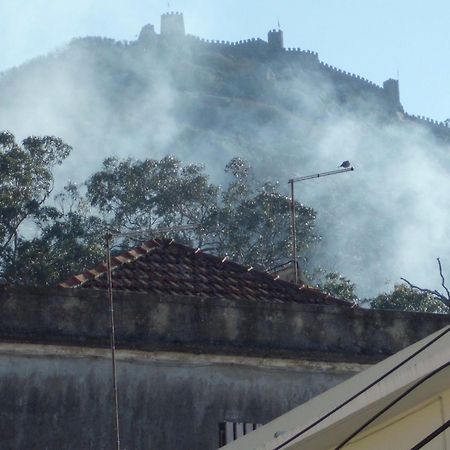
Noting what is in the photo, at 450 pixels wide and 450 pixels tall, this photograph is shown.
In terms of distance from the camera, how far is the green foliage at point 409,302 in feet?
93.9

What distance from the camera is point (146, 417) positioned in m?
12.2

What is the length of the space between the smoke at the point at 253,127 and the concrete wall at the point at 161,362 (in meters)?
57.2

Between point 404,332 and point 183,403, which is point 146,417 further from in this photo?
point 404,332

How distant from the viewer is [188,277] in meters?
14.4

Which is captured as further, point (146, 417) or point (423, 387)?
point (146, 417)

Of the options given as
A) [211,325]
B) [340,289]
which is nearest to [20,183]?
[340,289]

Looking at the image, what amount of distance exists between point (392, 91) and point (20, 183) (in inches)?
2961

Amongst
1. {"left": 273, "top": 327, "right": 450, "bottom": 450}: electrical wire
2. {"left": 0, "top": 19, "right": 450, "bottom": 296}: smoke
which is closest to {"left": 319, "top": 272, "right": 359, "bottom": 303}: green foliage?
{"left": 273, "top": 327, "right": 450, "bottom": 450}: electrical wire

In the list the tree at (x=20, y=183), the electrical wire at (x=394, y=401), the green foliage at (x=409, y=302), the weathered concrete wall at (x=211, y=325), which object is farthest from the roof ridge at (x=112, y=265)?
the tree at (x=20, y=183)

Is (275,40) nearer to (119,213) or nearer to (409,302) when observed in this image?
(119,213)

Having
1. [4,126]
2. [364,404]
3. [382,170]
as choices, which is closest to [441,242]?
[382,170]

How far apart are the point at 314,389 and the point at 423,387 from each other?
20.7ft

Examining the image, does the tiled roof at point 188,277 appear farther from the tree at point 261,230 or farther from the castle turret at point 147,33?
the castle turret at point 147,33

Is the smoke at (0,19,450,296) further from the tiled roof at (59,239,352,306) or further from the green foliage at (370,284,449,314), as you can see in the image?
the tiled roof at (59,239,352,306)
